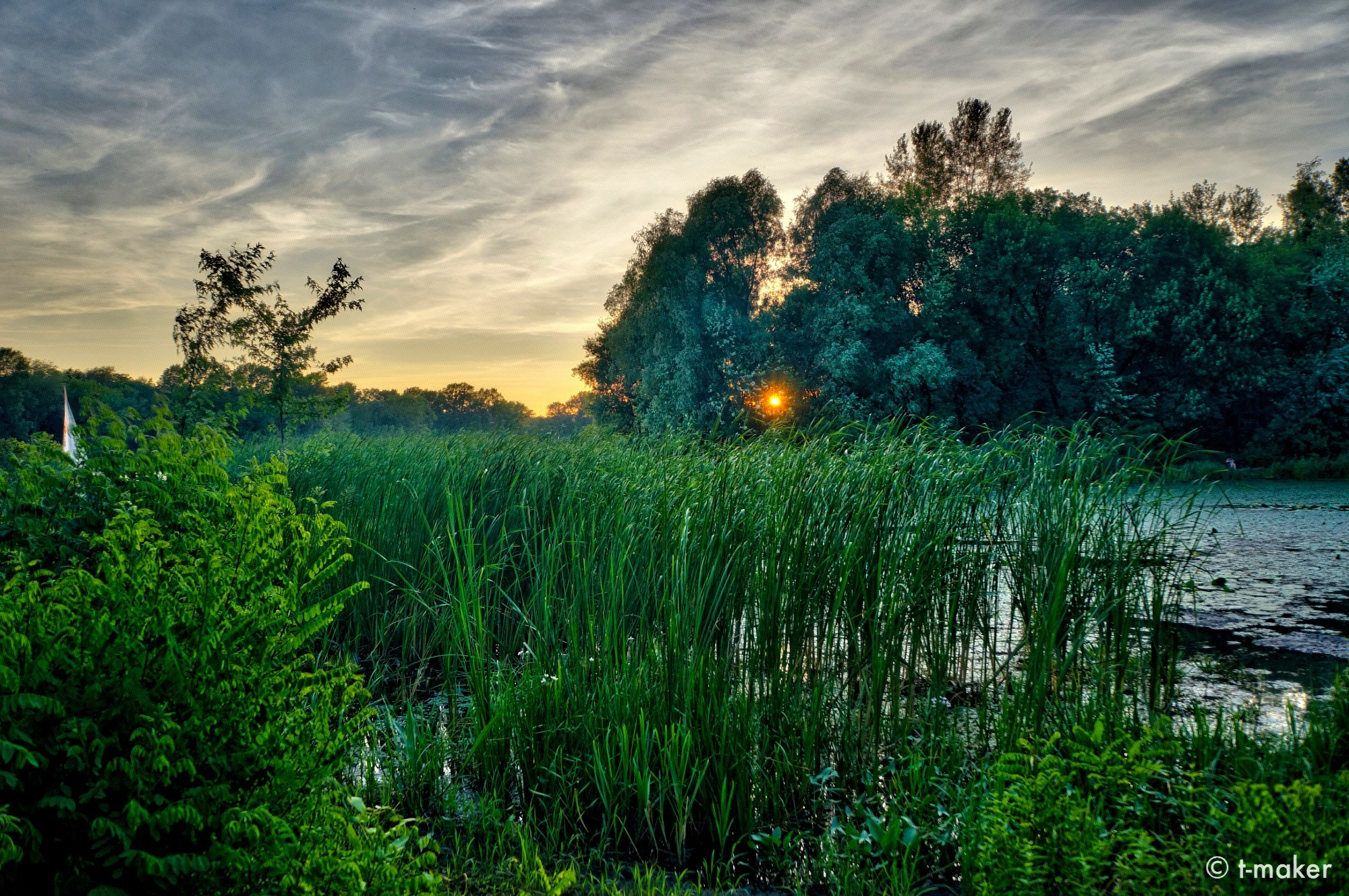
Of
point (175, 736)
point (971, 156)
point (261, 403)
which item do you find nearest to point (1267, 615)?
point (175, 736)

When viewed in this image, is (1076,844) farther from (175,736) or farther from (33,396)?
(33,396)

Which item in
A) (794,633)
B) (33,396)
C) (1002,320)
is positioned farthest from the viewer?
(33,396)

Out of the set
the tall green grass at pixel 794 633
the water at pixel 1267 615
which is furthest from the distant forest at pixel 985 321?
the tall green grass at pixel 794 633

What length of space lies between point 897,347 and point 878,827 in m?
20.9

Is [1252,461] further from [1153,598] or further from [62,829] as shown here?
[62,829]

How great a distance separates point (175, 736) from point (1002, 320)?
24.1 meters

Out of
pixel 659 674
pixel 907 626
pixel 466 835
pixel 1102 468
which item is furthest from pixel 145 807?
pixel 1102 468

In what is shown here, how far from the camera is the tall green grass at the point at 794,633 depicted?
3.05m

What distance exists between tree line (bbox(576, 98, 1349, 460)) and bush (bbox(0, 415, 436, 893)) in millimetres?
19446

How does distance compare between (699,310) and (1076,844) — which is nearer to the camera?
(1076,844)

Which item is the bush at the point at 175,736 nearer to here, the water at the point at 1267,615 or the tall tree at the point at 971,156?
the water at the point at 1267,615

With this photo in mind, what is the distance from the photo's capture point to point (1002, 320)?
75.2ft

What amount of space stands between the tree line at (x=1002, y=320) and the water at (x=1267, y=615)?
417 inches

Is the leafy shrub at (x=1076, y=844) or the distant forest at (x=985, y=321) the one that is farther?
the distant forest at (x=985, y=321)
